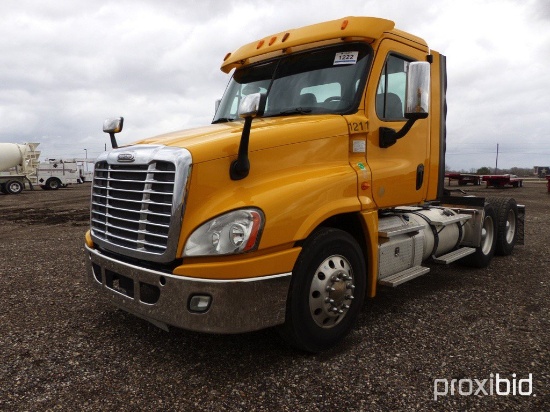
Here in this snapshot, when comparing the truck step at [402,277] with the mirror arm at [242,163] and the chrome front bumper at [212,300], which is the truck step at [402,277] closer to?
the chrome front bumper at [212,300]

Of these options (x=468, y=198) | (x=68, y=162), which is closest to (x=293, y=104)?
(x=468, y=198)

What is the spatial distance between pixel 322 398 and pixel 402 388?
59cm

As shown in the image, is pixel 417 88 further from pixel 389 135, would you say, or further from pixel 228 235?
pixel 228 235

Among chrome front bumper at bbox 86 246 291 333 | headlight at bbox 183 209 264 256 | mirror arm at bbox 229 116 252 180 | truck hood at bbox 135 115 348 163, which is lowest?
chrome front bumper at bbox 86 246 291 333

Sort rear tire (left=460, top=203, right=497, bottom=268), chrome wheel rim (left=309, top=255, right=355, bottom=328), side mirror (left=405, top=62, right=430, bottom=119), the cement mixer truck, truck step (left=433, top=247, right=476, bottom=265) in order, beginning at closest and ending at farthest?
chrome wheel rim (left=309, top=255, right=355, bottom=328)
side mirror (left=405, top=62, right=430, bottom=119)
truck step (left=433, top=247, right=476, bottom=265)
rear tire (left=460, top=203, right=497, bottom=268)
the cement mixer truck

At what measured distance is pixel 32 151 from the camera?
1158 inches

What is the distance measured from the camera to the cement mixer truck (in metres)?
27.0

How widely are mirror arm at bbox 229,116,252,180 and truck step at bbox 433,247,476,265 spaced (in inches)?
132

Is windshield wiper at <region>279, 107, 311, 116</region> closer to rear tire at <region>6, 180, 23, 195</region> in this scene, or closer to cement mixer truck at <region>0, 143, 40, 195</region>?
cement mixer truck at <region>0, 143, 40, 195</region>

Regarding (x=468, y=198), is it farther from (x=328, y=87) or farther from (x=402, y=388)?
(x=402, y=388)

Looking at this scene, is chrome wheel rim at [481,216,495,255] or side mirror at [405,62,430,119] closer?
side mirror at [405,62,430,119]

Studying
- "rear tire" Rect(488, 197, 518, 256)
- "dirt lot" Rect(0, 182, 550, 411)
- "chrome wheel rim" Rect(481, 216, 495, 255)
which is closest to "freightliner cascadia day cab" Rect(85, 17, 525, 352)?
"dirt lot" Rect(0, 182, 550, 411)

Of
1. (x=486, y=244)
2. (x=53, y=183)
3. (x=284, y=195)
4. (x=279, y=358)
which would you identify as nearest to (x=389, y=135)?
(x=284, y=195)

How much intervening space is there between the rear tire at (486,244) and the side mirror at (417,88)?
140 inches
